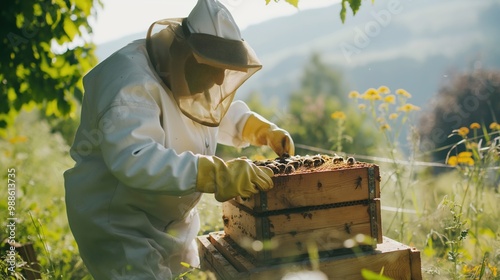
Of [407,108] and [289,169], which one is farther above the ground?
[289,169]

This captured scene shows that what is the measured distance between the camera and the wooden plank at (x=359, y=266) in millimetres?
2162

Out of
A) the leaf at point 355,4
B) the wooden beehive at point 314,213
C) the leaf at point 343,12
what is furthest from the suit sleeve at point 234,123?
the leaf at point 355,4

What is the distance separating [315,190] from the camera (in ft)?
7.43

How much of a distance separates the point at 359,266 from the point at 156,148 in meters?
1.02

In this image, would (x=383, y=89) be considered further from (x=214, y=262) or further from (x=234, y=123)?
(x=214, y=262)

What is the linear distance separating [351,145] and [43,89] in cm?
1304

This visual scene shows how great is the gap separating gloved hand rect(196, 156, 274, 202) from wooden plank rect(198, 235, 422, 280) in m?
0.35

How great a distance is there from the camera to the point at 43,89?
427 cm

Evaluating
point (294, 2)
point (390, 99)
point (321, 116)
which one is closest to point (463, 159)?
point (390, 99)

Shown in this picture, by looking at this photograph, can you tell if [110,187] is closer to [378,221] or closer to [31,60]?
[378,221]

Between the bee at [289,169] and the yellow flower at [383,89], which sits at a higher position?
the yellow flower at [383,89]

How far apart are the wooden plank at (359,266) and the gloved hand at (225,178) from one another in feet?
1.16

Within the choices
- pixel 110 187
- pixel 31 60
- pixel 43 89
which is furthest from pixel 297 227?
pixel 43 89

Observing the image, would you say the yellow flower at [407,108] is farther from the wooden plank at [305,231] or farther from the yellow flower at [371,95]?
the wooden plank at [305,231]
